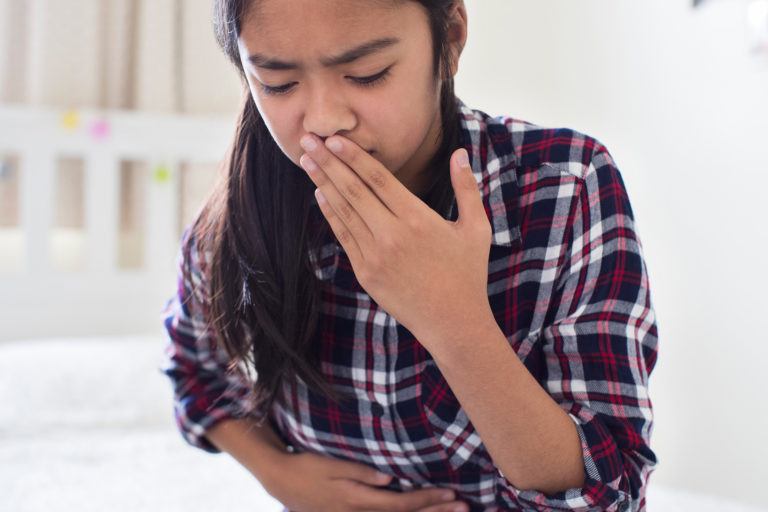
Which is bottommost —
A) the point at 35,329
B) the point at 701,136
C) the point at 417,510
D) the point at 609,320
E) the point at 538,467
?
the point at 35,329

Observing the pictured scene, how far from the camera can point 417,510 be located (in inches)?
31.7

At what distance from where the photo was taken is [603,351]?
687 mm

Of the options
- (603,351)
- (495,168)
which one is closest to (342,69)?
(495,168)

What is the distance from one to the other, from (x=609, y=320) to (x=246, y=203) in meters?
0.41

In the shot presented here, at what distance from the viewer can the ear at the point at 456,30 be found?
70 centimetres

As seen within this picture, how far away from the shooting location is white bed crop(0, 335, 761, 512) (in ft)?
4.00

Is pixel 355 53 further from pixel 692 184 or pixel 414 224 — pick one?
pixel 692 184

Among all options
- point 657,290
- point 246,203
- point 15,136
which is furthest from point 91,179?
point 657,290

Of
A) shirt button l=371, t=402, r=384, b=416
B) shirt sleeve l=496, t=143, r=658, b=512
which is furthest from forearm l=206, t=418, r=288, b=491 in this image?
shirt sleeve l=496, t=143, r=658, b=512

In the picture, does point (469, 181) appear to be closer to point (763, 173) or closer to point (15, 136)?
point (763, 173)

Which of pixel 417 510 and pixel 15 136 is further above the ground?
pixel 15 136

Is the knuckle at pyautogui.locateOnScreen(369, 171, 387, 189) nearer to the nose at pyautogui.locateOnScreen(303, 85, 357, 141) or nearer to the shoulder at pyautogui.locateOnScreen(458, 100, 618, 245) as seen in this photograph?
the nose at pyautogui.locateOnScreen(303, 85, 357, 141)

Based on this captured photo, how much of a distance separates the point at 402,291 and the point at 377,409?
0.22 meters

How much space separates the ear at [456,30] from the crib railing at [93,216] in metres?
1.48
